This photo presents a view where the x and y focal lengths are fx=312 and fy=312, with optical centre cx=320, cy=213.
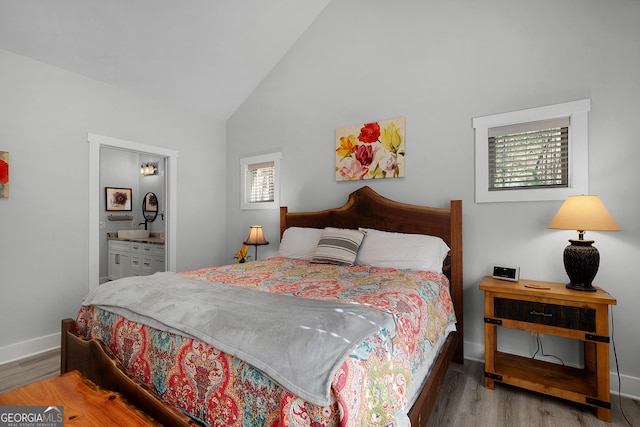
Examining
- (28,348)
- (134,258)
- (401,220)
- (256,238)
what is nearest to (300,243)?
(256,238)

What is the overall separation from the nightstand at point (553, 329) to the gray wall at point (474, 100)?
0.92 feet

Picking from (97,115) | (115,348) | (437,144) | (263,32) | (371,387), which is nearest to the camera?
(371,387)

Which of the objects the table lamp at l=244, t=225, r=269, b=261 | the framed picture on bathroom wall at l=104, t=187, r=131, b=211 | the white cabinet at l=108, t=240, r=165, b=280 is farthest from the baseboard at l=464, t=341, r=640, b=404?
the framed picture on bathroom wall at l=104, t=187, r=131, b=211

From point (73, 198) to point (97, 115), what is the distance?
0.87 meters

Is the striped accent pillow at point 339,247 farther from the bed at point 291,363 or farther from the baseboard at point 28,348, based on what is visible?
the baseboard at point 28,348

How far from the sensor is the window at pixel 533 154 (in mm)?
2256

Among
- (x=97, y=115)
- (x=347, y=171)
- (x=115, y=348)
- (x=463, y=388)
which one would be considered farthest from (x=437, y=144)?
(x=97, y=115)

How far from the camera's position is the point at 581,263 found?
6.55ft

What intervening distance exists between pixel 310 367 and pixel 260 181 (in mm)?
3411

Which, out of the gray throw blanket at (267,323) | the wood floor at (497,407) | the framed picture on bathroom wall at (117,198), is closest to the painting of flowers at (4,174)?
the wood floor at (497,407)

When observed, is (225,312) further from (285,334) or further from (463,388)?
(463,388)

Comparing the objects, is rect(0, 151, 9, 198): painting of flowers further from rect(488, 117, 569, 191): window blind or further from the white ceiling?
rect(488, 117, 569, 191): window blind

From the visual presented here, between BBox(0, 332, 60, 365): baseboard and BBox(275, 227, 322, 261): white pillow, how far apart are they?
216 centimetres

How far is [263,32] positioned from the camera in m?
3.50
